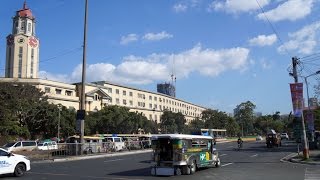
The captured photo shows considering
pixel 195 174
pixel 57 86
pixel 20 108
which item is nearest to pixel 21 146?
pixel 20 108

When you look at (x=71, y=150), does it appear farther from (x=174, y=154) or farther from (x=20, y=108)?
(x=20, y=108)

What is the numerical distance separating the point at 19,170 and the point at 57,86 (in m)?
93.4

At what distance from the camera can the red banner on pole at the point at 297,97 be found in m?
31.2

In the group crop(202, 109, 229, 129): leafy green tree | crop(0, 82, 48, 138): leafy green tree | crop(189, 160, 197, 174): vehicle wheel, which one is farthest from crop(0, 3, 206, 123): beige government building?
crop(189, 160, 197, 174): vehicle wheel

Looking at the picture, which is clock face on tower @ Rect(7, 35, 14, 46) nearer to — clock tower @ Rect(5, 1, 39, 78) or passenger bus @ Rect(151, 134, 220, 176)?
clock tower @ Rect(5, 1, 39, 78)

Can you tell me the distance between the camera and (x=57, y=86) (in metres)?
113

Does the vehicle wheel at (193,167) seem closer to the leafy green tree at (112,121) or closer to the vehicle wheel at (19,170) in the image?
the vehicle wheel at (19,170)

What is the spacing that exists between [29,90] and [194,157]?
6361cm

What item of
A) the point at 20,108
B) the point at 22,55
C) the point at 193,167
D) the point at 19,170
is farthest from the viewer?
the point at 22,55

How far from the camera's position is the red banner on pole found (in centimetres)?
3116

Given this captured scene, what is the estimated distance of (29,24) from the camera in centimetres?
14938

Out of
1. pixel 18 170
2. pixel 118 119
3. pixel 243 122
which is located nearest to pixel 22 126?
pixel 118 119

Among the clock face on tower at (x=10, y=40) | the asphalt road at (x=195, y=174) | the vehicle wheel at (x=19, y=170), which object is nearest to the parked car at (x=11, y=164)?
the vehicle wheel at (x=19, y=170)

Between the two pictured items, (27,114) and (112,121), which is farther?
(112,121)
